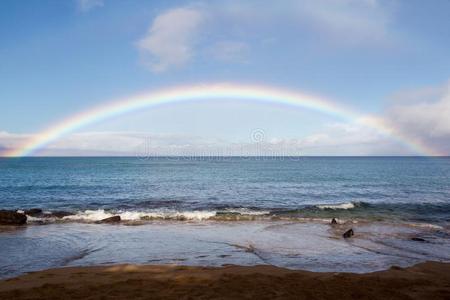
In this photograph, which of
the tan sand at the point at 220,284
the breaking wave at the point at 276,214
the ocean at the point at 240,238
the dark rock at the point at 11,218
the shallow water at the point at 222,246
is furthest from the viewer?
the breaking wave at the point at 276,214

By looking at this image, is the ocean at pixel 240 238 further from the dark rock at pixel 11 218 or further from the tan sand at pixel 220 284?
the tan sand at pixel 220 284

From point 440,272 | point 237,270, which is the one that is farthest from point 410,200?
point 237,270

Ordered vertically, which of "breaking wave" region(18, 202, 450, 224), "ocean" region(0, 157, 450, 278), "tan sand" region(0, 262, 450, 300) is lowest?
"breaking wave" region(18, 202, 450, 224)

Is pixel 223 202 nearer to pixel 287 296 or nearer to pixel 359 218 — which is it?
pixel 359 218

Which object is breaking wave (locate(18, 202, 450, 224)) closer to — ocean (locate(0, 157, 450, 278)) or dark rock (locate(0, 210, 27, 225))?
ocean (locate(0, 157, 450, 278))

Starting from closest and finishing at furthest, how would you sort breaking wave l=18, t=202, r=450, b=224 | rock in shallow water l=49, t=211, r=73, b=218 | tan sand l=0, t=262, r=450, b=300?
tan sand l=0, t=262, r=450, b=300 < breaking wave l=18, t=202, r=450, b=224 < rock in shallow water l=49, t=211, r=73, b=218

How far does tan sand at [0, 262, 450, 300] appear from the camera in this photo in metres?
9.70

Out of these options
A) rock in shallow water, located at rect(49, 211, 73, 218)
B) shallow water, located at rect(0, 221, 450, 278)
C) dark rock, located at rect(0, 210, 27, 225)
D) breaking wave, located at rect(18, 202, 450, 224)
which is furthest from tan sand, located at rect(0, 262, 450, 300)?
rock in shallow water, located at rect(49, 211, 73, 218)

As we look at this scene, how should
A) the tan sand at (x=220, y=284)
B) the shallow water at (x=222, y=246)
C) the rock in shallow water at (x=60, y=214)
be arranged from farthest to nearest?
the rock in shallow water at (x=60, y=214) → the shallow water at (x=222, y=246) → the tan sand at (x=220, y=284)

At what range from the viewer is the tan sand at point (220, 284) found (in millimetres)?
9695

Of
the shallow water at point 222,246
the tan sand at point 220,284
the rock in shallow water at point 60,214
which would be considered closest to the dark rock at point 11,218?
the shallow water at point 222,246

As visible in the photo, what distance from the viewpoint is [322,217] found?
2934 centimetres

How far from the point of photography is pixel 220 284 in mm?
10641

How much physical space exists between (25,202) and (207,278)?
121 ft
